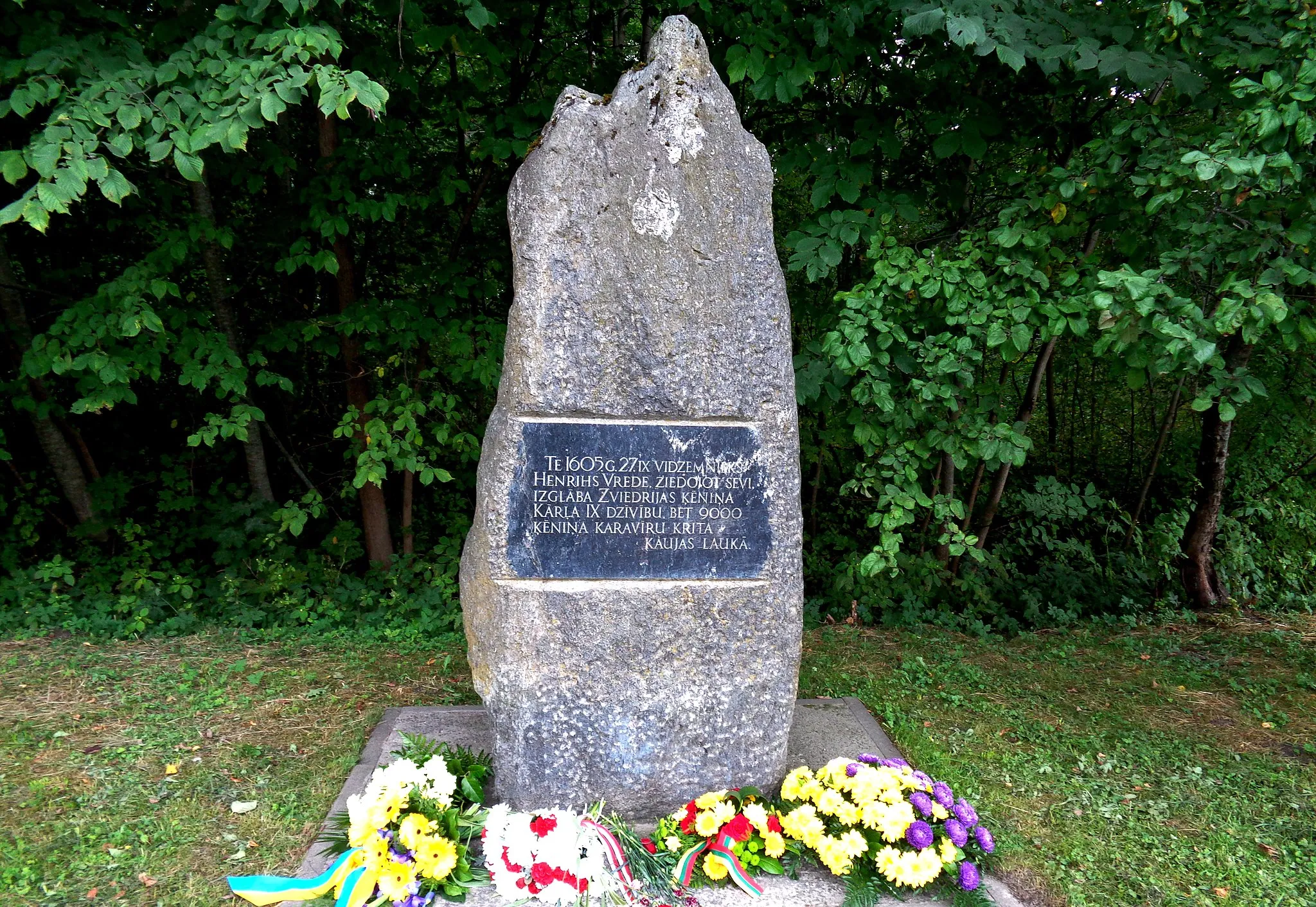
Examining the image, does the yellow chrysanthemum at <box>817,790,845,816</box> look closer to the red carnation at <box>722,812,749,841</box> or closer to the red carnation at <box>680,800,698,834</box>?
the red carnation at <box>722,812,749,841</box>

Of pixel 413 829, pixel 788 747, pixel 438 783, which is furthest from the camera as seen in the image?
pixel 788 747

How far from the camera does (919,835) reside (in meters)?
2.49

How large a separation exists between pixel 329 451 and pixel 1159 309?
5.26 meters

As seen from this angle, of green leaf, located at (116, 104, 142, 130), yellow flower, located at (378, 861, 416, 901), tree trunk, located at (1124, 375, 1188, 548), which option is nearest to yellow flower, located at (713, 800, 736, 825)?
yellow flower, located at (378, 861, 416, 901)

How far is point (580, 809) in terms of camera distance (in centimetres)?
278

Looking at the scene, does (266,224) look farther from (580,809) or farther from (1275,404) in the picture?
(1275,404)

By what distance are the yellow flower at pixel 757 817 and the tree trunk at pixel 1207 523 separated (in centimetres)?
431

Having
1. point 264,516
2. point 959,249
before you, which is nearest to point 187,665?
point 264,516

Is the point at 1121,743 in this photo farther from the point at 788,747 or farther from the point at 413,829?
the point at 413,829

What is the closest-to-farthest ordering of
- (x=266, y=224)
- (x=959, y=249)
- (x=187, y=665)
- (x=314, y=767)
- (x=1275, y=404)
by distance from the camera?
(x=314, y=767), (x=959, y=249), (x=187, y=665), (x=266, y=224), (x=1275, y=404)

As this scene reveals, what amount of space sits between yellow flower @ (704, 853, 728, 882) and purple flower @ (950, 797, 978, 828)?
2.44 feet

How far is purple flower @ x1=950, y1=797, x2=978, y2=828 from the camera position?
8.73ft

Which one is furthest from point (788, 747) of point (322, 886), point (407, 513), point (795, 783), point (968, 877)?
point (407, 513)

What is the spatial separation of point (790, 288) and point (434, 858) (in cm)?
446
